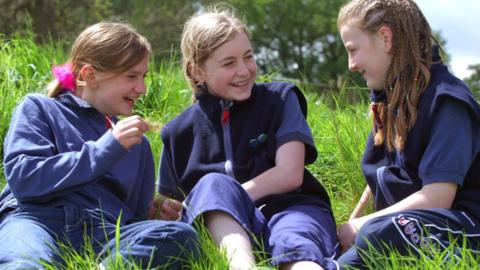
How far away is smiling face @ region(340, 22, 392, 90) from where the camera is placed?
343 centimetres

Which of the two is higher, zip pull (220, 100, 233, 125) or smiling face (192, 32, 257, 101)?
smiling face (192, 32, 257, 101)

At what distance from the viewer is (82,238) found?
319cm

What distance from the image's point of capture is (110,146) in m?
3.08

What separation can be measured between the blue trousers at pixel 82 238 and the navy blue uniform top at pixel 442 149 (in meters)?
A: 0.87

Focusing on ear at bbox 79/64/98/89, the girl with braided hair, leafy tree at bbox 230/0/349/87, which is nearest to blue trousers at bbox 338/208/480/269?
the girl with braided hair

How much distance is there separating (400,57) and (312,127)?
1936 millimetres

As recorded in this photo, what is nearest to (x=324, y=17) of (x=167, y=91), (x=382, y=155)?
(x=167, y=91)

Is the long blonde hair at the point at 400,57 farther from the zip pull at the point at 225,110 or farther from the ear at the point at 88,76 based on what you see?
the ear at the point at 88,76

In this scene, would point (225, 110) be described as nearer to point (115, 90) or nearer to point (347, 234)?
point (115, 90)

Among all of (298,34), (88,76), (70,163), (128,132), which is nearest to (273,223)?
(128,132)

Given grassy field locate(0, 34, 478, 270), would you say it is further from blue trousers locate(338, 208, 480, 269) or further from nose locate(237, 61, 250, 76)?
nose locate(237, 61, 250, 76)

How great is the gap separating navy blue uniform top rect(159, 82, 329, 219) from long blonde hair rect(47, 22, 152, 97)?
423 mm

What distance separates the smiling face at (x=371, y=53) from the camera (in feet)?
11.3

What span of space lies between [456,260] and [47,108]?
5.37 feet
